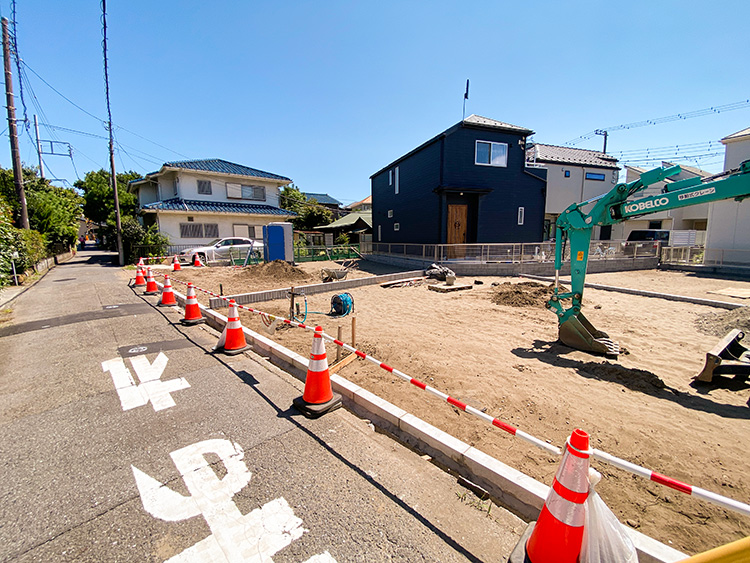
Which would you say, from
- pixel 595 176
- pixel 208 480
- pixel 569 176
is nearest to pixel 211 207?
pixel 208 480

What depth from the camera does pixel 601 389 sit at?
4.33 m

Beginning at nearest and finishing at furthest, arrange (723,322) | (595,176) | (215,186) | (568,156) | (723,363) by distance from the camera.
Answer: (723,363) < (723,322) < (215,186) < (595,176) < (568,156)

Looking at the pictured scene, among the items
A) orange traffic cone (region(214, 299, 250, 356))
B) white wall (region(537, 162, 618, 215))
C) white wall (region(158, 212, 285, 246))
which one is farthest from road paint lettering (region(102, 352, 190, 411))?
white wall (region(537, 162, 618, 215))

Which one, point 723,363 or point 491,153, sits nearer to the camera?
point 723,363

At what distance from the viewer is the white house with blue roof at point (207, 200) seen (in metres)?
22.8

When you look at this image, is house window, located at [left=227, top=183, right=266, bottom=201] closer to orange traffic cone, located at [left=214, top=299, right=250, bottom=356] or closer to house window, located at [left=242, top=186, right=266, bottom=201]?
house window, located at [left=242, top=186, right=266, bottom=201]

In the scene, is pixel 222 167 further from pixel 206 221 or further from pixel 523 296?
pixel 523 296

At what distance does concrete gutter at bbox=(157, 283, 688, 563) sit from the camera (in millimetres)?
2035

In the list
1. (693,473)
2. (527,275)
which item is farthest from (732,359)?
(527,275)

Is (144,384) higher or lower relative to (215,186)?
lower

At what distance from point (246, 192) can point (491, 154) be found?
19545 mm

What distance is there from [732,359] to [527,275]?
10.2m

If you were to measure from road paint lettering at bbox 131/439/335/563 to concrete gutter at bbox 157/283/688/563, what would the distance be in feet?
4.39

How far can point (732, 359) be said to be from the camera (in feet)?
15.6
